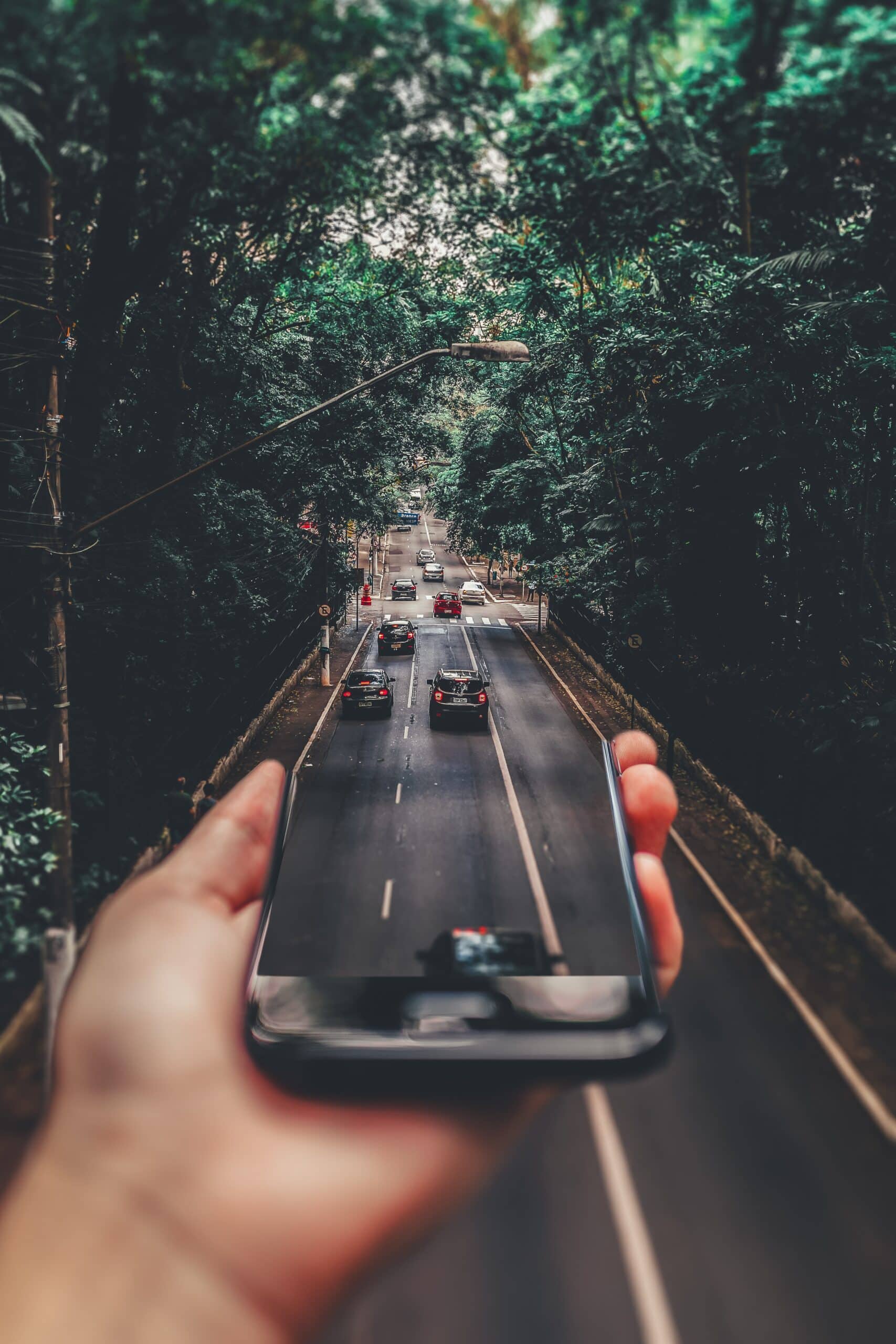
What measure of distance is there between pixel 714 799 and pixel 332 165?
14.1 metres

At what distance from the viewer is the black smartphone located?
1.92 m

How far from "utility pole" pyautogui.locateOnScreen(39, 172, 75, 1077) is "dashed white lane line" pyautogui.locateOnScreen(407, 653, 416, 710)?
442 inches

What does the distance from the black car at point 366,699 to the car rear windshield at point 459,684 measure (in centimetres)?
127

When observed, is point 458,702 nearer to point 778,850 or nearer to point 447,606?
point 778,850

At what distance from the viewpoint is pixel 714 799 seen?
1583cm

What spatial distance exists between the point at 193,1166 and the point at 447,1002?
30.5 inches

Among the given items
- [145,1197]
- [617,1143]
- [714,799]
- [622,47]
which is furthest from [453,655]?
[145,1197]

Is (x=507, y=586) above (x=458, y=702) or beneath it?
above

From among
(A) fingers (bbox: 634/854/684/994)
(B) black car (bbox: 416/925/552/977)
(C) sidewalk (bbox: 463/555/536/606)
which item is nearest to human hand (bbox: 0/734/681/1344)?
(B) black car (bbox: 416/925/552/977)

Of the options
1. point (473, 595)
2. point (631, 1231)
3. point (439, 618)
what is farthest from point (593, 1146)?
point (473, 595)

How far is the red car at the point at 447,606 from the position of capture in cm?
4750

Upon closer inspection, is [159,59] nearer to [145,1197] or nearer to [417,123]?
[417,123]

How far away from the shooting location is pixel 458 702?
14.1 m

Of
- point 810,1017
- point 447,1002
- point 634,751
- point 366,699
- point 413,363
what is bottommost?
point 810,1017
